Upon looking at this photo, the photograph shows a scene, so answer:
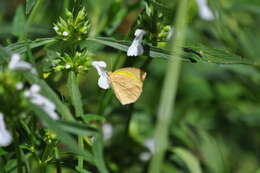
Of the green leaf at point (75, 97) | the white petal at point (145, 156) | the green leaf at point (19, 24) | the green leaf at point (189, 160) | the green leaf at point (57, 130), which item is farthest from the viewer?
the white petal at point (145, 156)

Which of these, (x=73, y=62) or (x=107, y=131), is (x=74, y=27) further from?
(x=107, y=131)

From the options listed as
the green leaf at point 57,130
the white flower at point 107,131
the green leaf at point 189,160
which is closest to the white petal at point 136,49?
the green leaf at point 57,130

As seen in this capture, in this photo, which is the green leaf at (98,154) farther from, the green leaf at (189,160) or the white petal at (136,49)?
the green leaf at (189,160)

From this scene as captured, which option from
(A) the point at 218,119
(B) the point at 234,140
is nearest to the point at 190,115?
(A) the point at 218,119

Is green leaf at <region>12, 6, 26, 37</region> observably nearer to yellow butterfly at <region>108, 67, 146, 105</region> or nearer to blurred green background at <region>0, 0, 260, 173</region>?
blurred green background at <region>0, 0, 260, 173</region>

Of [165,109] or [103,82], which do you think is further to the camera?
[103,82]

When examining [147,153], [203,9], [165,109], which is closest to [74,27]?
[165,109]

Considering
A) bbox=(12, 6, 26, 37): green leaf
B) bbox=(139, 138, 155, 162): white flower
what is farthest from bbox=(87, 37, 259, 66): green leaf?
bbox=(139, 138, 155, 162): white flower

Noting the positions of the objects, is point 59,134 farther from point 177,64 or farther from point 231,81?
point 231,81
